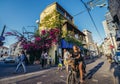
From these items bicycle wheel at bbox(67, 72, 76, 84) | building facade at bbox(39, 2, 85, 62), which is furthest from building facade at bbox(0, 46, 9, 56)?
bicycle wheel at bbox(67, 72, 76, 84)

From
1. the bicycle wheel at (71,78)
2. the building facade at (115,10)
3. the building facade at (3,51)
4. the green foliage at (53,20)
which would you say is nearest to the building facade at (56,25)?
the green foliage at (53,20)

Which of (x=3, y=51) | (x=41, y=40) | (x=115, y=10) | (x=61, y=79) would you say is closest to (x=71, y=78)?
(x=61, y=79)

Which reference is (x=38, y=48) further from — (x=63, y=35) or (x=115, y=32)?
(x=115, y=32)

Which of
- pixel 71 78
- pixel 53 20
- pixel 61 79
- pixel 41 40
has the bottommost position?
pixel 61 79

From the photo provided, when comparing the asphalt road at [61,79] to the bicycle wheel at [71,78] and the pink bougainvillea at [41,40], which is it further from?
the pink bougainvillea at [41,40]

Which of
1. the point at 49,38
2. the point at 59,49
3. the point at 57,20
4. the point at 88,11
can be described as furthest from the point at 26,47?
the point at 88,11

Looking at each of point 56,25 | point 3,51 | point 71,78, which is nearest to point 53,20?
point 56,25

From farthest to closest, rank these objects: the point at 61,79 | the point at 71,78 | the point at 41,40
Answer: the point at 41,40, the point at 61,79, the point at 71,78

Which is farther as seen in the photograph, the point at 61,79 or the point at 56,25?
the point at 56,25

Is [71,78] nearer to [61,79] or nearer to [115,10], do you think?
[61,79]

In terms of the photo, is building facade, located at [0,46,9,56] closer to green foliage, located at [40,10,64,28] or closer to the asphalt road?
green foliage, located at [40,10,64,28]

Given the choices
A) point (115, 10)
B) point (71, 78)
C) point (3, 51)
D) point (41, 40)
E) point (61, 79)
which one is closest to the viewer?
point (71, 78)

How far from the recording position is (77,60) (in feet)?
18.5

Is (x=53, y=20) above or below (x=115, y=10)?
above
